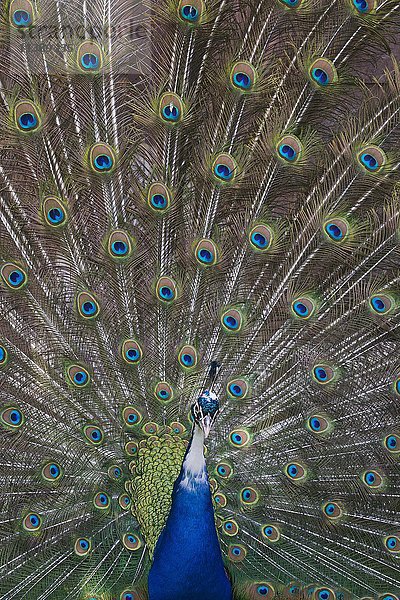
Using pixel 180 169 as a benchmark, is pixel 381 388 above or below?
below

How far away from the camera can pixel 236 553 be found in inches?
99.0

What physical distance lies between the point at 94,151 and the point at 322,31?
740 mm

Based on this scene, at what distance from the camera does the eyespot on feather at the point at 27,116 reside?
89.3 inches

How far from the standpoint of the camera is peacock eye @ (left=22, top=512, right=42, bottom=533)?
2457 millimetres

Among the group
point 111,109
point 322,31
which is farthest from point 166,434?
point 322,31

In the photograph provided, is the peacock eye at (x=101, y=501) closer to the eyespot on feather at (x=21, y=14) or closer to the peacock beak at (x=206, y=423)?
the peacock beak at (x=206, y=423)

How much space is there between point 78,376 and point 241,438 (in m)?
0.55

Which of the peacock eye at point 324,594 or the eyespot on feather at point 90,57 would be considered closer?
the eyespot on feather at point 90,57

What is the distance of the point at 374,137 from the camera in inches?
88.5

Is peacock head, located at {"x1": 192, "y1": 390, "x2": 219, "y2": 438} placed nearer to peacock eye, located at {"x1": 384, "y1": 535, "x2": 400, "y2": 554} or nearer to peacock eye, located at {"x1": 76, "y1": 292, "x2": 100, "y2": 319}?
peacock eye, located at {"x1": 76, "y1": 292, "x2": 100, "y2": 319}

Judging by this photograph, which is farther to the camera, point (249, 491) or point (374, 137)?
point (249, 491)

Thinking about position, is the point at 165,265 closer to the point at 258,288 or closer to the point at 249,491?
the point at 258,288

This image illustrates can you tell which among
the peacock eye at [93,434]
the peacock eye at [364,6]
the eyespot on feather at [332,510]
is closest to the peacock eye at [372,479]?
the eyespot on feather at [332,510]

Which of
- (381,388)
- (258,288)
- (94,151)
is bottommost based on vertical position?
(381,388)
